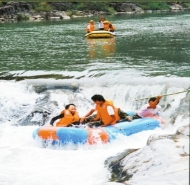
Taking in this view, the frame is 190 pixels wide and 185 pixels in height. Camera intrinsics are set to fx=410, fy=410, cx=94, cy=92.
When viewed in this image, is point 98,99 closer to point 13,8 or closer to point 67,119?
point 67,119

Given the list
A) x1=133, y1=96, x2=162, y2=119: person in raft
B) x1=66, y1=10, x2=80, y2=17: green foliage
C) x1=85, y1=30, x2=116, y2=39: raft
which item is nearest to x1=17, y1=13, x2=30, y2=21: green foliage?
x1=66, y1=10, x2=80, y2=17: green foliage

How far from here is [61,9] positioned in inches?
1780

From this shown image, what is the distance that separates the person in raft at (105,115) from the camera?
8031mm

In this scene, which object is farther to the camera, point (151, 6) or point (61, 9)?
point (151, 6)

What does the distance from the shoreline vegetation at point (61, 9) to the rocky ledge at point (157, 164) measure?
34.1m

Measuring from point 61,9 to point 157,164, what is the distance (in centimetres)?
4209

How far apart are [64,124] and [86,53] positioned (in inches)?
316

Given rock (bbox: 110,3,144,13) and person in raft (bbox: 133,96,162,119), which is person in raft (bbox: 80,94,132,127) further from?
rock (bbox: 110,3,144,13)

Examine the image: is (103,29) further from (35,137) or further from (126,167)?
(126,167)

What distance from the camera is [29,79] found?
1194cm

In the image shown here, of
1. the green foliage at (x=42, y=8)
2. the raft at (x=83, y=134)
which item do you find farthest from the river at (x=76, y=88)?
the green foliage at (x=42, y=8)

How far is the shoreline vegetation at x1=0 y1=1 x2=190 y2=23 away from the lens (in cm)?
4003

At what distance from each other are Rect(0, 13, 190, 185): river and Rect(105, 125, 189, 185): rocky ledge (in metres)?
0.35

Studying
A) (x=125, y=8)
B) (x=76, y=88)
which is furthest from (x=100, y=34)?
(x=125, y=8)
